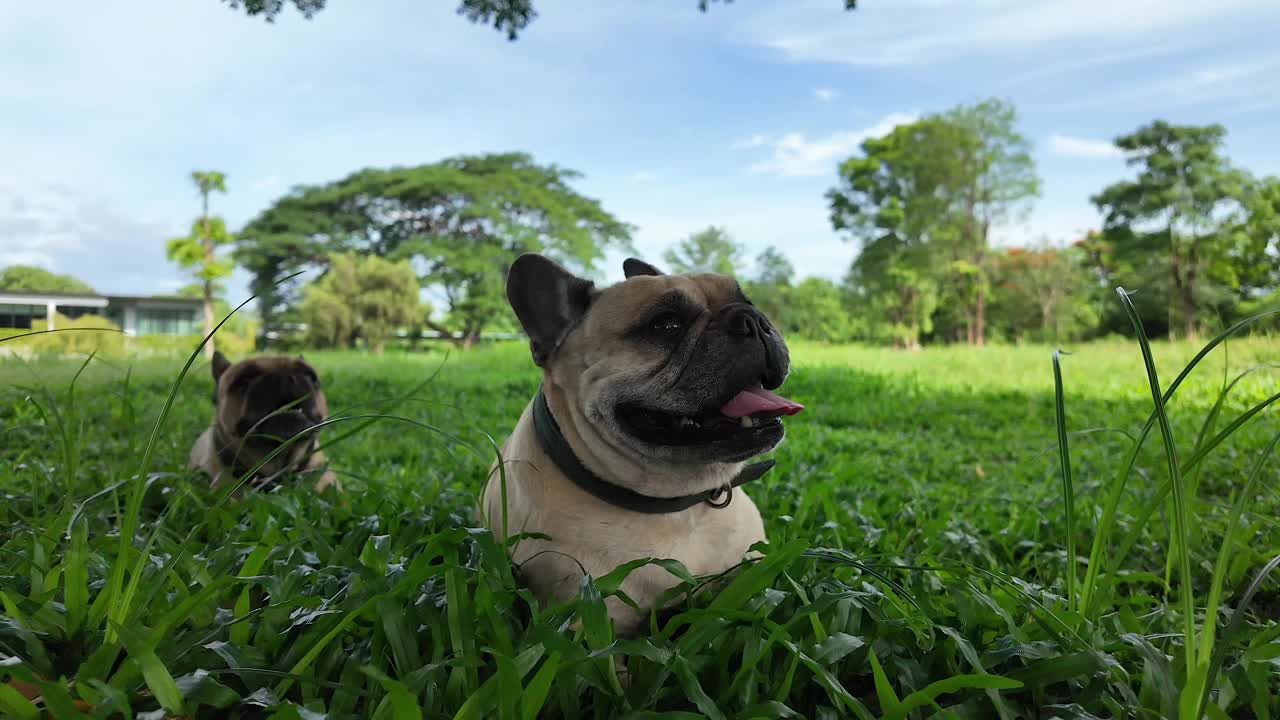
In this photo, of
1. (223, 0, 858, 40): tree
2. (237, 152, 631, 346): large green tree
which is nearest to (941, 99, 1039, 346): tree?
(237, 152, 631, 346): large green tree

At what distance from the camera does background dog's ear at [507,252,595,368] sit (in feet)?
5.87

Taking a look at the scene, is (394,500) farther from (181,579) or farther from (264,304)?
(264,304)

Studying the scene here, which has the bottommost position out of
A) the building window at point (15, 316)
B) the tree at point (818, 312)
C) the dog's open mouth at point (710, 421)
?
the dog's open mouth at point (710, 421)

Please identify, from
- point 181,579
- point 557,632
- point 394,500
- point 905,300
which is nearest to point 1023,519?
point 557,632

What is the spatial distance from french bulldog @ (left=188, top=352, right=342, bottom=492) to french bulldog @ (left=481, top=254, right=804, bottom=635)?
67.8 inches

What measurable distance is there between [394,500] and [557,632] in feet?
5.10

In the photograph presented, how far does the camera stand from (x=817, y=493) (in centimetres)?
282

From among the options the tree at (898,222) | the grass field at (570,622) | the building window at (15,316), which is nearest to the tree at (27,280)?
the building window at (15,316)

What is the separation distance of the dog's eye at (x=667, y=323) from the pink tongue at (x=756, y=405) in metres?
0.24

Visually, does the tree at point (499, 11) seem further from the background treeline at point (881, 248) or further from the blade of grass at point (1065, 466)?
the background treeline at point (881, 248)

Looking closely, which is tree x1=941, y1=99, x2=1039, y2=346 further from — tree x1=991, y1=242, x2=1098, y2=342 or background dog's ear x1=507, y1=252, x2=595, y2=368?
background dog's ear x1=507, y1=252, x2=595, y2=368

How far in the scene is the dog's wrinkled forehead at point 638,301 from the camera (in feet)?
5.86

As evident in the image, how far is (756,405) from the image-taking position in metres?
1.70

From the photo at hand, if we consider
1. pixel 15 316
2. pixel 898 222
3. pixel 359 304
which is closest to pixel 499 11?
pixel 15 316
